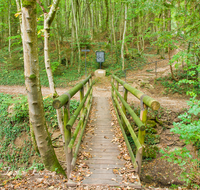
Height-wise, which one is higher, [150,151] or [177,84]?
[177,84]

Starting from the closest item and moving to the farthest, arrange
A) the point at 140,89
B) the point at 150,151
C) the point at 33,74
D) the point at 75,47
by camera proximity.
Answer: the point at 33,74
the point at 150,151
the point at 140,89
the point at 75,47

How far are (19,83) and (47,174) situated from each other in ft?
37.4

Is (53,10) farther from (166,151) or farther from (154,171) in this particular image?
(166,151)

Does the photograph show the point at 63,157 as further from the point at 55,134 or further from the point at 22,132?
the point at 22,132

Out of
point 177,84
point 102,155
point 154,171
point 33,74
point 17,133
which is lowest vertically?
point 154,171

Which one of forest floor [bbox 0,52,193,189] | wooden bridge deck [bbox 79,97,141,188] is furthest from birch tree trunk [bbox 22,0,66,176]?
wooden bridge deck [bbox 79,97,141,188]

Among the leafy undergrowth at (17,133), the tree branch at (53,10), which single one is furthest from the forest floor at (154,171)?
the tree branch at (53,10)

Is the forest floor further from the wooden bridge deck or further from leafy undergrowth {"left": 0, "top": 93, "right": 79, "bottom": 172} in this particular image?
leafy undergrowth {"left": 0, "top": 93, "right": 79, "bottom": 172}

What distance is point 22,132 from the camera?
686cm

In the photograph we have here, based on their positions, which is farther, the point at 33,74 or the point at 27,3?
the point at 33,74

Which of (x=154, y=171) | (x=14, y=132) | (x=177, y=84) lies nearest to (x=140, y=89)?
(x=177, y=84)

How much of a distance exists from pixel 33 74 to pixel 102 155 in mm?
2379

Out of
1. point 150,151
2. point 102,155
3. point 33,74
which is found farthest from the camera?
point 150,151

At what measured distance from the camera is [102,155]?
3340 millimetres
